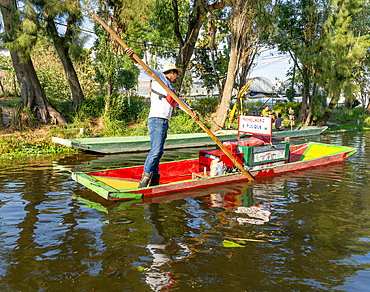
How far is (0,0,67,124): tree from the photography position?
38.9 ft

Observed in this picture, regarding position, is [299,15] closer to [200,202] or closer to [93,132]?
[93,132]

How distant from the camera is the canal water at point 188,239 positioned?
328 cm

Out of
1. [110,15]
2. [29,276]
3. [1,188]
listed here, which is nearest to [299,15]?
[110,15]

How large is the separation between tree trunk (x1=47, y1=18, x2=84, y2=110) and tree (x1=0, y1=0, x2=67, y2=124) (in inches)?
60.5

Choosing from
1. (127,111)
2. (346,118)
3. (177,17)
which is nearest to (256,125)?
(127,111)

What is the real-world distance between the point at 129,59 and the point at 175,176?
9.70 meters

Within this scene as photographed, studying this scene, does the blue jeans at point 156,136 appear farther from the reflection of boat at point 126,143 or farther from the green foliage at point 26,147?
the green foliage at point 26,147

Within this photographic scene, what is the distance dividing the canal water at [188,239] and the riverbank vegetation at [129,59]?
21.4ft

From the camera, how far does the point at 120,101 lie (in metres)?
15.2

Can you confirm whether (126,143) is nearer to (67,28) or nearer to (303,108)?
(67,28)

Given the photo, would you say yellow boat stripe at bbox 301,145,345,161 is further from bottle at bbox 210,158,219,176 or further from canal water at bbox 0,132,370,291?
bottle at bbox 210,158,219,176

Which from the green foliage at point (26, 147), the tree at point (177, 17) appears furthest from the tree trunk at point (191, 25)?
the green foliage at point (26, 147)

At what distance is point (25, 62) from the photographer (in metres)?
12.8

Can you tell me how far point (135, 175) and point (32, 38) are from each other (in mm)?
8438
